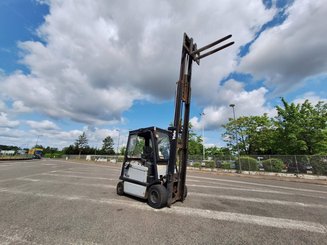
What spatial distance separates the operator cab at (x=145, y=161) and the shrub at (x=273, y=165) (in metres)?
19.1

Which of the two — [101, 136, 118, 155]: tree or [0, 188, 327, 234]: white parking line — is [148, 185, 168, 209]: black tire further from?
[101, 136, 118, 155]: tree

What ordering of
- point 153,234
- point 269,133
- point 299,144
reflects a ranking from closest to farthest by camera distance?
point 153,234
point 299,144
point 269,133

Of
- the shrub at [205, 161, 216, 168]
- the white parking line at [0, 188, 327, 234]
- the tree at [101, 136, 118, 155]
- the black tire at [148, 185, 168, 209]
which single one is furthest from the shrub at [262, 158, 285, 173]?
the tree at [101, 136, 118, 155]

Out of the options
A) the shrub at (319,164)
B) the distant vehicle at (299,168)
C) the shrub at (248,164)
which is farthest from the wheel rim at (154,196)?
the shrub at (248,164)

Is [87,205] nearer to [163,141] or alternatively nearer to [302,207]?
[163,141]

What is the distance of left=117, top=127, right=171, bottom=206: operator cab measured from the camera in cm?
588

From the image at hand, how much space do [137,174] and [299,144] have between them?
92.6 feet

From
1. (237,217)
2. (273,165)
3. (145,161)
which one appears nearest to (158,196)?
(145,161)

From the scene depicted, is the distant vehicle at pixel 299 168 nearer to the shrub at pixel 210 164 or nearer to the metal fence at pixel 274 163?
the metal fence at pixel 274 163

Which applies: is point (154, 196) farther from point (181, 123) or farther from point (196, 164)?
point (196, 164)

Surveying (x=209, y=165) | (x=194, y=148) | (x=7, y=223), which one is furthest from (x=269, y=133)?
(x=7, y=223)

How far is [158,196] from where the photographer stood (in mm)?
5281

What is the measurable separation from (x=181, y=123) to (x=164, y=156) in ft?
4.29

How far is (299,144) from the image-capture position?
2584cm
